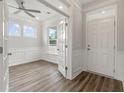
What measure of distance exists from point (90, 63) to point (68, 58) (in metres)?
1.28

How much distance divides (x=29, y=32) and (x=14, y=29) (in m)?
0.98

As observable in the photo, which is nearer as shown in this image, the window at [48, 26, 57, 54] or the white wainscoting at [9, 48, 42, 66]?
the white wainscoting at [9, 48, 42, 66]

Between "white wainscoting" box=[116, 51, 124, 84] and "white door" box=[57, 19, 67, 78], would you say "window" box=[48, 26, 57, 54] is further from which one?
"white wainscoting" box=[116, 51, 124, 84]

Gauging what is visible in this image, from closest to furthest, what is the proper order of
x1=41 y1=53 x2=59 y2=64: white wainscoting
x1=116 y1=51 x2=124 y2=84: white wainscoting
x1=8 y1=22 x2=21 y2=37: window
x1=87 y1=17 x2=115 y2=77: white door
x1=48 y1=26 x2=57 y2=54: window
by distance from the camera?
x1=116 y1=51 x2=124 y2=84: white wainscoting < x1=87 y1=17 x2=115 y2=77: white door < x1=8 y1=22 x2=21 y2=37: window < x1=41 y1=53 x2=59 y2=64: white wainscoting < x1=48 y1=26 x2=57 y2=54: window

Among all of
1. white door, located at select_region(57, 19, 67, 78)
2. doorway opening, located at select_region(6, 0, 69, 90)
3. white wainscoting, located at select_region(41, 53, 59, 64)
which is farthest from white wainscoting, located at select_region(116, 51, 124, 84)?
white wainscoting, located at select_region(41, 53, 59, 64)

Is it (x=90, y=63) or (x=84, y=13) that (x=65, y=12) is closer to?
(x=84, y=13)

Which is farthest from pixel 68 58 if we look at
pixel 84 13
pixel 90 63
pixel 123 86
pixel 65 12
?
pixel 84 13

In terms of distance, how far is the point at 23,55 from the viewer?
5520 mm

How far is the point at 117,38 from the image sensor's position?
123 inches

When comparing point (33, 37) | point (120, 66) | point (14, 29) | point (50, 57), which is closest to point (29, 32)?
point (33, 37)

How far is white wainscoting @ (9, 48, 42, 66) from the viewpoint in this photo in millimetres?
4964

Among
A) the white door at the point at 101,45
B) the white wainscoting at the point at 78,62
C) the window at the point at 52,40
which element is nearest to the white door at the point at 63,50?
the white wainscoting at the point at 78,62

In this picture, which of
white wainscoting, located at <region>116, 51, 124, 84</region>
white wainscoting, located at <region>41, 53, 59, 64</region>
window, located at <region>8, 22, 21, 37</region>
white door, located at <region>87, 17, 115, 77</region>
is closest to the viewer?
white wainscoting, located at <region>116, 51, 124, 84</region>

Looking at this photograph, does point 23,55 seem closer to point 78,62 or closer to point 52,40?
point 52,40
